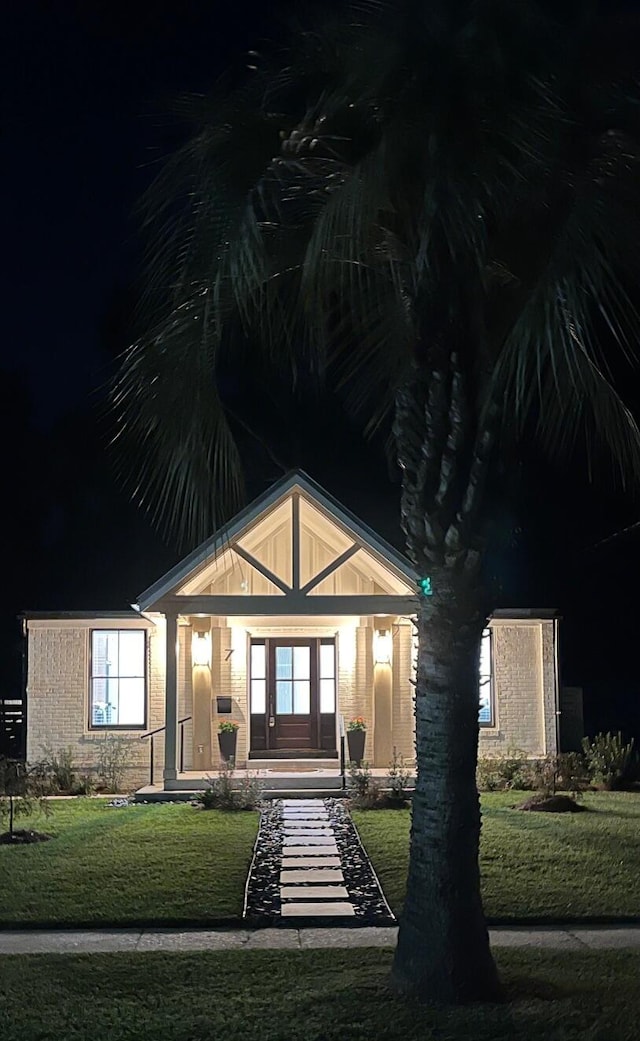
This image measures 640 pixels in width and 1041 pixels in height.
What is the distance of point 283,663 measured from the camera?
20.1 metres

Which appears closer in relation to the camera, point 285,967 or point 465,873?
point 465,873

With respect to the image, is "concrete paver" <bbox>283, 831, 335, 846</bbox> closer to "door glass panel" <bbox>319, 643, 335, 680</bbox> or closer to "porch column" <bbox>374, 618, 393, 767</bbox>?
"porch column" <bbox>374, 618, 393, 767</bbox>

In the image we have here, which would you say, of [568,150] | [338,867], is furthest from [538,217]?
[338,867]

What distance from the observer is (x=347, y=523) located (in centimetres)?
1747

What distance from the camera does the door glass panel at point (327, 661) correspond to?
65.8 feet

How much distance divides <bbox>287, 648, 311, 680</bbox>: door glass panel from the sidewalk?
35.3 feet

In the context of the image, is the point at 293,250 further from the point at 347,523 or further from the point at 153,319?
the point at 347,523

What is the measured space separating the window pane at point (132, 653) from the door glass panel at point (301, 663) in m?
2.70

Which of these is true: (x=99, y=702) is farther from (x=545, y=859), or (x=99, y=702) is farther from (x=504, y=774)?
(x=545, y=859)

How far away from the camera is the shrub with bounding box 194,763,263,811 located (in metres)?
15.6

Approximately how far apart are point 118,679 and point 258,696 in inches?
97.9

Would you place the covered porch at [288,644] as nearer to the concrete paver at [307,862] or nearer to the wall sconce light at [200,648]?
the wall sconce light at [200,648]

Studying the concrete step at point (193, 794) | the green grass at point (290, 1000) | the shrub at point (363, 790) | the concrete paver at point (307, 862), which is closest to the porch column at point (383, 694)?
the shrub at point (363, 790)

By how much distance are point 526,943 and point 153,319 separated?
549 centimetres
